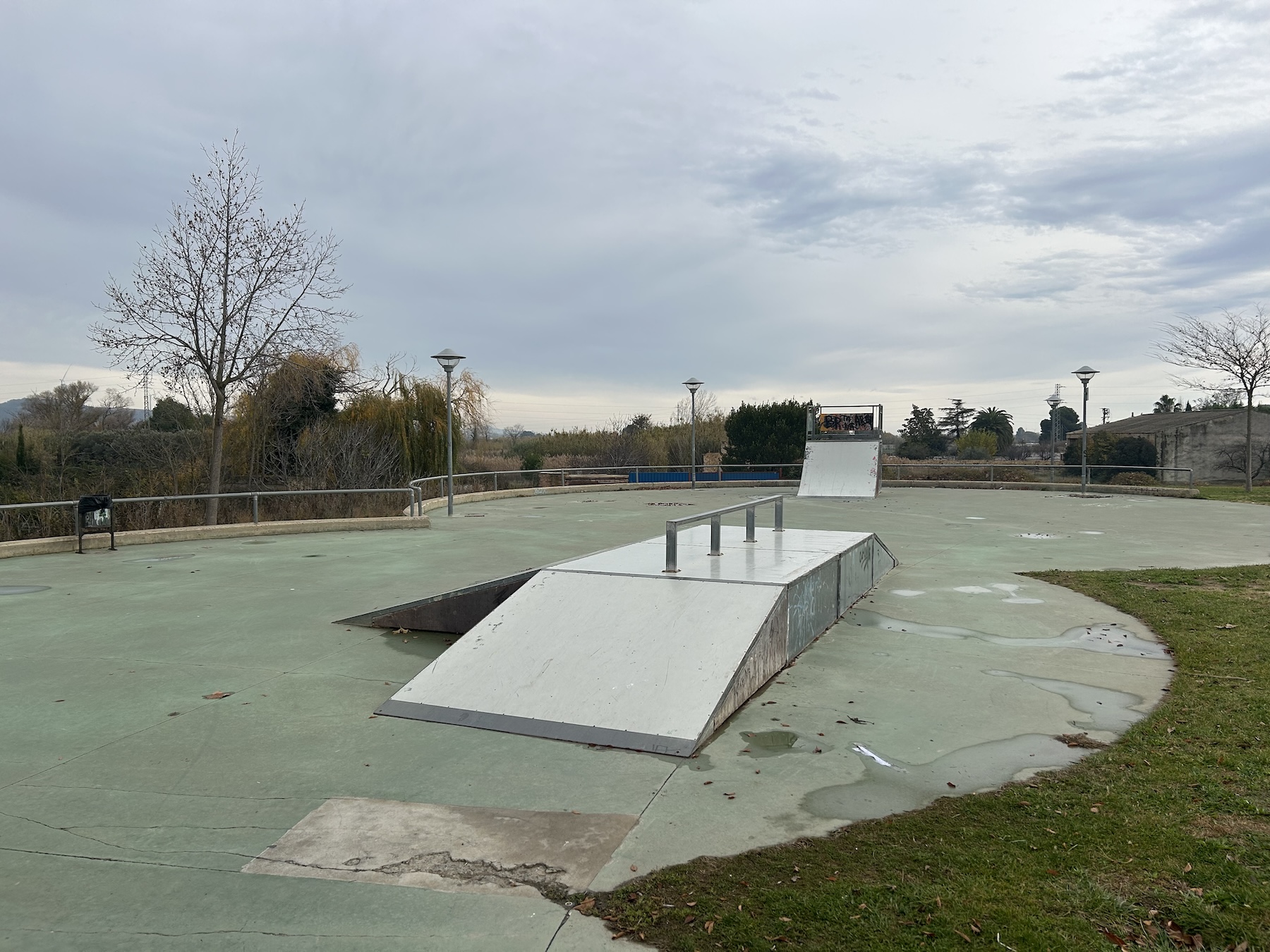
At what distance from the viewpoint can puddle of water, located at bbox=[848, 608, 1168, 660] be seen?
627 cm

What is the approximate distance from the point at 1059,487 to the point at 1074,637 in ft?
69.6

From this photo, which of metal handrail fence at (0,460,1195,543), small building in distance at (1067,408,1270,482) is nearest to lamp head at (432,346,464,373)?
metal handrail fence at (0,460,1195,543)

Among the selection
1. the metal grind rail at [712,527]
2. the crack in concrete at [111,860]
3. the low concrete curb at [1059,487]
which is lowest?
the crack in concrete at [111,860]

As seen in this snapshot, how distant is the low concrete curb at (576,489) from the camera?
20.4 meters

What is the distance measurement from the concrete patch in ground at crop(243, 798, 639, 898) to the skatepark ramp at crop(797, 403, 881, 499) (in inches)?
762

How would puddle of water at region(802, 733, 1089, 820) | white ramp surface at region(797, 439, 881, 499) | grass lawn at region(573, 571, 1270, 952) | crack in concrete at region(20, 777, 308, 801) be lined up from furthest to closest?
1. white ramp surface at region(797, 439, 881, 499)
2. crack in concrete at region(20, 777, 308, 801)
3. puddle of water at region(802, 733, 1089, 820)
4. grass lawn at region(573, 571, 1270, 952)

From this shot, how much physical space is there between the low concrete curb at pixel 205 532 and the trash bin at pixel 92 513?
1.07ft

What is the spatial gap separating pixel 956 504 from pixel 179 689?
1817 centimetres

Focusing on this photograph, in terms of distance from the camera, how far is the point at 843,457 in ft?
80.0

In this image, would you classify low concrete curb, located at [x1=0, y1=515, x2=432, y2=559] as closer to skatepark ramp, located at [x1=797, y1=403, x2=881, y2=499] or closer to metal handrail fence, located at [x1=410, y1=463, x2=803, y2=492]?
metal handrail fence, located at [x1=410, y1=463, x2=803, y2=492]

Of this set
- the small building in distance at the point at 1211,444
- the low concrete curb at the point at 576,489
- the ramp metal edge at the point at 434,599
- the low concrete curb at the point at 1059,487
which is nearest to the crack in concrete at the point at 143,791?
the ramp metal edge at the point at 434,599

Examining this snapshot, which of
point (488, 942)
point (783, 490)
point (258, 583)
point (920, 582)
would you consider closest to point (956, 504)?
point (783, 490)

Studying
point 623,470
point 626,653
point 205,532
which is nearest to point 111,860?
point 626,653

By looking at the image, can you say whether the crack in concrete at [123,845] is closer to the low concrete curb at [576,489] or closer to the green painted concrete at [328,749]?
the green painted concrete at [328,749]
